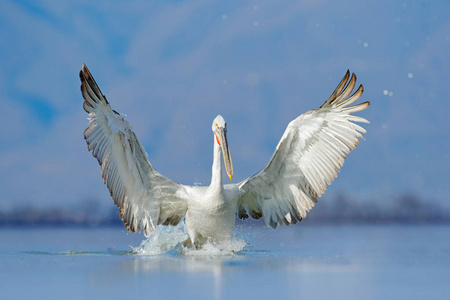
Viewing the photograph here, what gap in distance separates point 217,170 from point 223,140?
509 millimetres

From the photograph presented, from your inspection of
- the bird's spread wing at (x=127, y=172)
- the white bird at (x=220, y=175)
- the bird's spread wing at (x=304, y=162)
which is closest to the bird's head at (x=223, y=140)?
the white bird at (x=220, y=175)

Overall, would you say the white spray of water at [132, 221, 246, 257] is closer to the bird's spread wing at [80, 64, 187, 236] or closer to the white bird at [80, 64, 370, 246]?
the white bird at [80, 64, 370, 246]

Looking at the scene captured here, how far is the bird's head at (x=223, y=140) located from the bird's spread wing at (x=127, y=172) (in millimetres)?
989

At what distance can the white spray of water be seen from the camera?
1068 centimetres

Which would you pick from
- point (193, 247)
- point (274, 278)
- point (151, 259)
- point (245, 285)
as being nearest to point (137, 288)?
point (245, 285)

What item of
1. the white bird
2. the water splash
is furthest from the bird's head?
the water splash

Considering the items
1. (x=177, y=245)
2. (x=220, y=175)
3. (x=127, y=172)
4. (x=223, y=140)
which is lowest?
(x=177, y=245)

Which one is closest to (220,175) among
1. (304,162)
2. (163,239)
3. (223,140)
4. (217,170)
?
(217,170)

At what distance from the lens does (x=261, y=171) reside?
10.9m

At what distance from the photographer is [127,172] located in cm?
1060

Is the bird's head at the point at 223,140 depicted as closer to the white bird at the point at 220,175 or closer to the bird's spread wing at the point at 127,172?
the white bird at the point at 220,175

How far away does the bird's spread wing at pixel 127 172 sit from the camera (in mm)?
9797

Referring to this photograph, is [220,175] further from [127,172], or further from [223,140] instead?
[127,172]

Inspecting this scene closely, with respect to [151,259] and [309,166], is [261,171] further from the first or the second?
[151,259]
